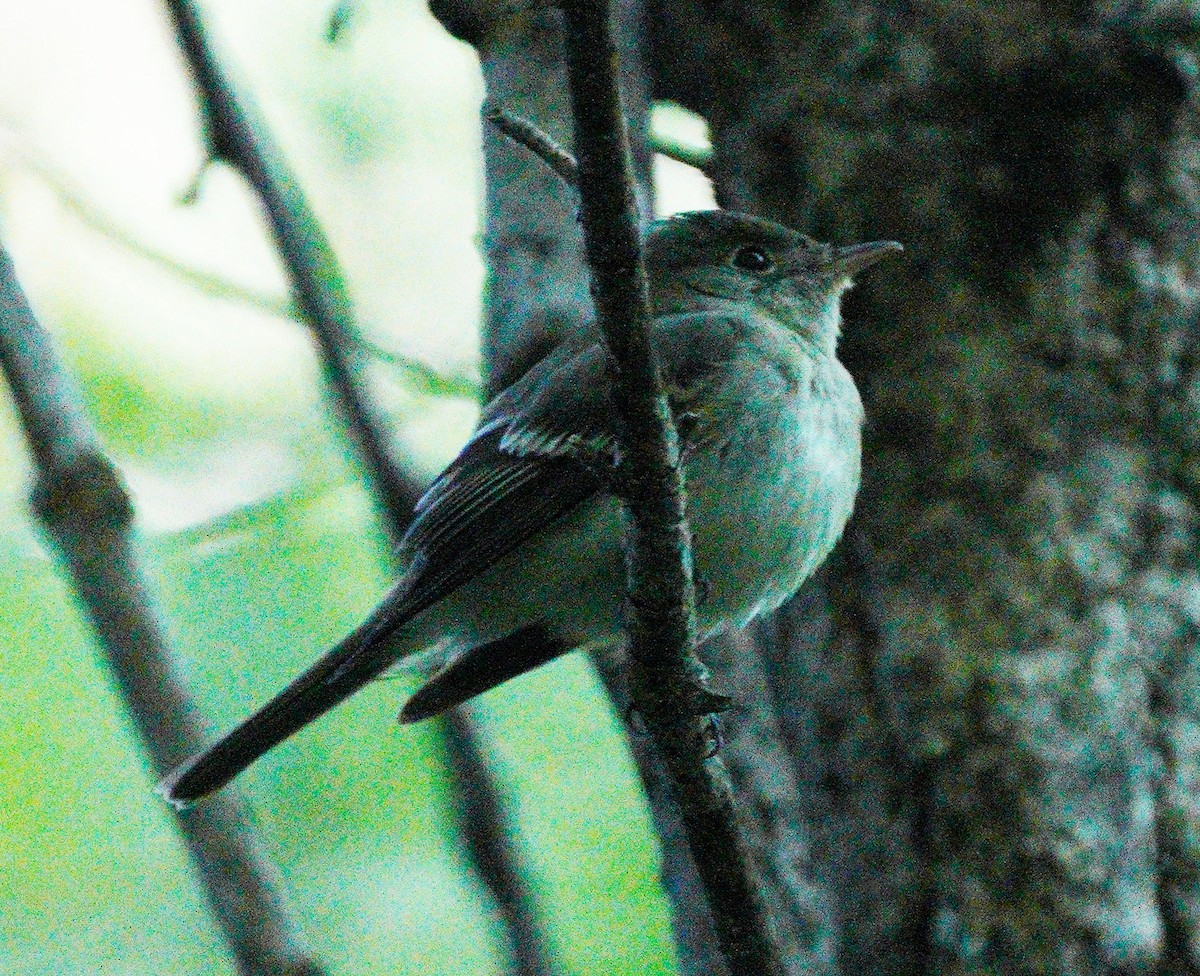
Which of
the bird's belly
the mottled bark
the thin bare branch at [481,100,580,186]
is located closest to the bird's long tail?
the bird's belly

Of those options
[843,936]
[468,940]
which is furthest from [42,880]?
[843,936]

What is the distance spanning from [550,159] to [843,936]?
1.96 m

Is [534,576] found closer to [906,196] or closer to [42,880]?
[906,196]

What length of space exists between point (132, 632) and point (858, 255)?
2.08m

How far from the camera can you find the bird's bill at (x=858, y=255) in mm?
3758

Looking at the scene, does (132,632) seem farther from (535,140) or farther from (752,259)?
(752,259)

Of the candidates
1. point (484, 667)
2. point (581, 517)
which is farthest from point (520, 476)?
point (484, 667)

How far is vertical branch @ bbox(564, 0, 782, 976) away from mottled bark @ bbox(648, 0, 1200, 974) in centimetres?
108

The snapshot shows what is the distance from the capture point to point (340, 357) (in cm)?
303

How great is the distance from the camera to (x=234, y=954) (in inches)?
87.7

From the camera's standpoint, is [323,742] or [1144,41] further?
[323,742]

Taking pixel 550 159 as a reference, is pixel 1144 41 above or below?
below

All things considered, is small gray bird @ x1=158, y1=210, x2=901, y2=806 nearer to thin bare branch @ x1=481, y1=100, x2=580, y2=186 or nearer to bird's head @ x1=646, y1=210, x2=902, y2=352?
bird's head @ x1=646, y1=210, x2=902, y2=352

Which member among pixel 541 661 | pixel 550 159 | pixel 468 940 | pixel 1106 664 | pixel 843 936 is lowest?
pixel 468 940
